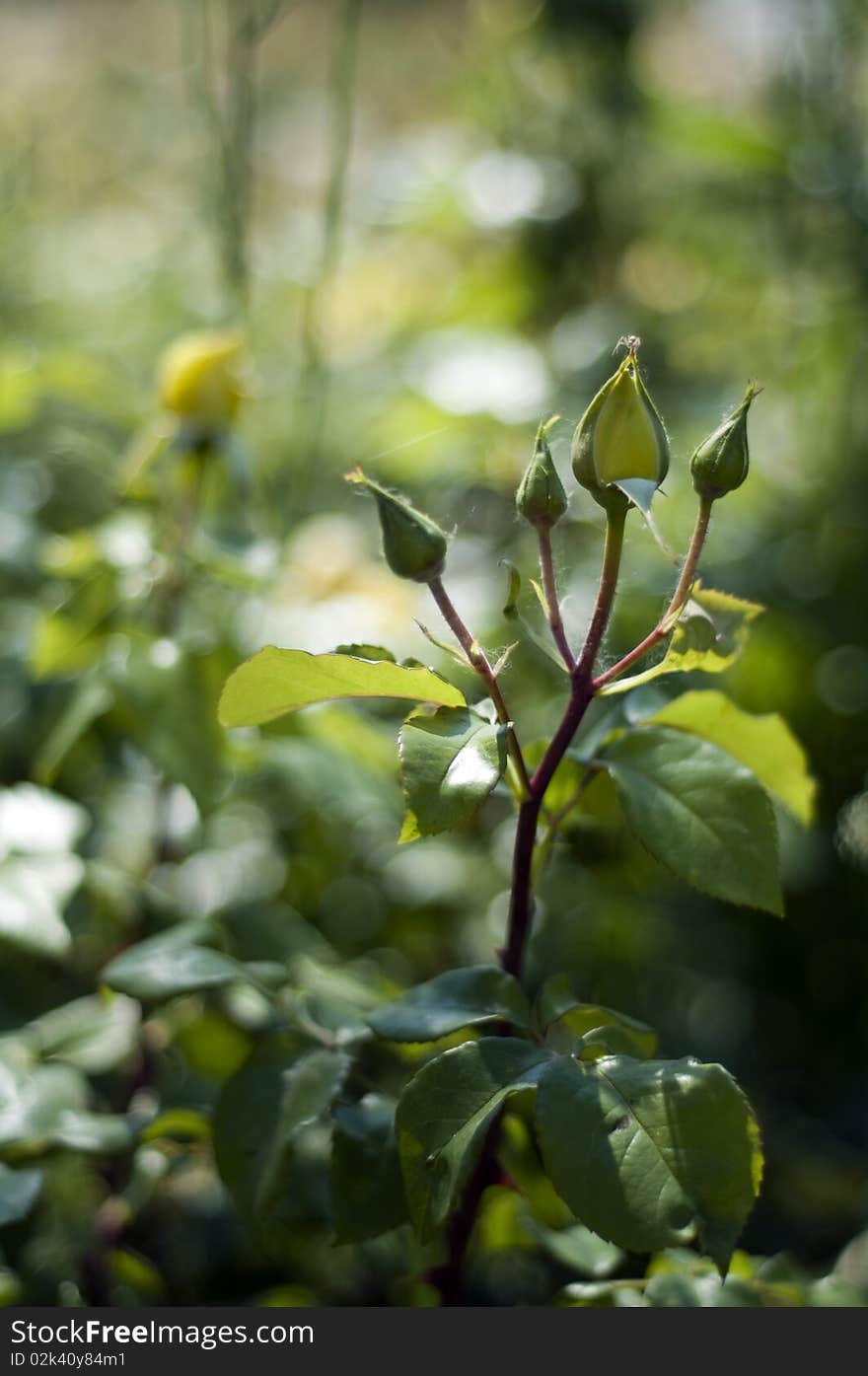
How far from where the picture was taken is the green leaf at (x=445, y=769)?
0.38 metres

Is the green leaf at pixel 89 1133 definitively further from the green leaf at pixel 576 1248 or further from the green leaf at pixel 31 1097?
the green leaf at pixel 576 1248

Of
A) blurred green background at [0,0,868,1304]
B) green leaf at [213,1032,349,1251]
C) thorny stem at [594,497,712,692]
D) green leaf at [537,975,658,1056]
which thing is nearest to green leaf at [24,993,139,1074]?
blurred green background at [0,0,868,1304]

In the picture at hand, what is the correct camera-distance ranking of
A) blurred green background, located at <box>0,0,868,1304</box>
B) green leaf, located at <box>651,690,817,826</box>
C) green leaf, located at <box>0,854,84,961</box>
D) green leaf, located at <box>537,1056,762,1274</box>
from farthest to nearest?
1. blurred green background, located at <box>0,0,868,1304</box>
2. green leaf, located at <box>0,854,84,961</box>
3. green leaf, located at <box>651,690,817,826</box>
4. green leaf, located at <box>537,1056,762,1274</box>

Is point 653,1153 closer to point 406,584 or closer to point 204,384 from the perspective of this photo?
point 204,384

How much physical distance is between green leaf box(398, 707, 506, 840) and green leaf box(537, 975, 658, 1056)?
11 cm

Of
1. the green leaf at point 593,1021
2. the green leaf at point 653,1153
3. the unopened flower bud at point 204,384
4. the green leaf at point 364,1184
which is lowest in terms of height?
the green leaf at point 364,1184

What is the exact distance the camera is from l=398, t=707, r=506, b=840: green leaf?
1.24 feet

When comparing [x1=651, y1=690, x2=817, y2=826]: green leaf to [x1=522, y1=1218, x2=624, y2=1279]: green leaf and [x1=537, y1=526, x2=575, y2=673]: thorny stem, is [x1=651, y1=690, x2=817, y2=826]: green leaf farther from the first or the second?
[x1=522, y1=1218, x2=624, y2=1279]: green leaf

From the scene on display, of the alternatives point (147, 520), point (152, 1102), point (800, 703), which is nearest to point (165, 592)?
point (147, 520)

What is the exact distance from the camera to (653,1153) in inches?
14.9

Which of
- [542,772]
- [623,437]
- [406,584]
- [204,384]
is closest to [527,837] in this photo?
[542,772]

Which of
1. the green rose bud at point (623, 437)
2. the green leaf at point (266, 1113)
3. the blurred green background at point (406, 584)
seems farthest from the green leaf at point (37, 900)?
the green rose bud at point (623, 437)

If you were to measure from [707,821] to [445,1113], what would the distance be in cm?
14

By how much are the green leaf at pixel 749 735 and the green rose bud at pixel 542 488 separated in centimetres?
11
